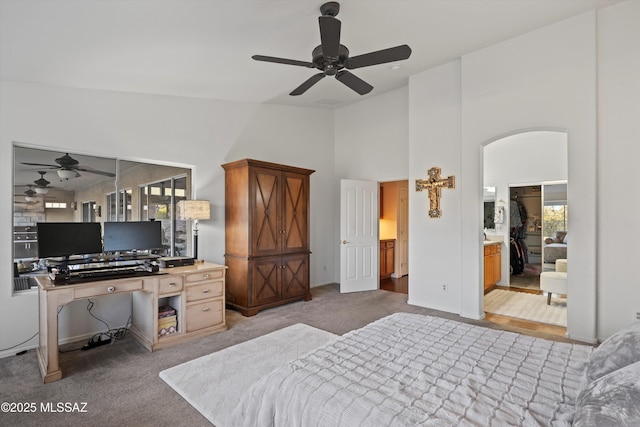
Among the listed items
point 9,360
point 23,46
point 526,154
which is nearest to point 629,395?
point 23,46

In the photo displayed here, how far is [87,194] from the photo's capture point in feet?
12.4

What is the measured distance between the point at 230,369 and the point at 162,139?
3.08m

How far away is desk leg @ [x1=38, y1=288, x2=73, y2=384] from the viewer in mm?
2693

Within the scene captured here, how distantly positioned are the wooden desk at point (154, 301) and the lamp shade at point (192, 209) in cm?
65

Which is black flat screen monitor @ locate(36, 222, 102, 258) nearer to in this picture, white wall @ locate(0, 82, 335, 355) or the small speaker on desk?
white wall @ locate(0, 82, 335, 355)

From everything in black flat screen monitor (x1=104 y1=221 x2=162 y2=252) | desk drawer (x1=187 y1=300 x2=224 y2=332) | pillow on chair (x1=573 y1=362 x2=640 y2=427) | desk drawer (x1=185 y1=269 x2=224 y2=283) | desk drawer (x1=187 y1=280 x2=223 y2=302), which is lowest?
desk drawer (x1=187 y1=300 x2=224 y2=332)

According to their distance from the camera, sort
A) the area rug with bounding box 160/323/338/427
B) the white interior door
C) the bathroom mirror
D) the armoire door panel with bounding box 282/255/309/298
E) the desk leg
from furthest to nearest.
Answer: the bathroom mirror, the white interior door, the armoire door panel with bounding box 282/255/309/298, the desk leg, the area rug with bounding box 160/323/338/427

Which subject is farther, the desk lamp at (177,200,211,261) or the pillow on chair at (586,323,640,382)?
the desk lamp at (177,200,211,261)

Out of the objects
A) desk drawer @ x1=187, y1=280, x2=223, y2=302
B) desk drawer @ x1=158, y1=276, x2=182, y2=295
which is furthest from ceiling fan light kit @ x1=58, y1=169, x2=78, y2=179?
desk drawer @ x1=187, y1=280, x2=223, y2=302

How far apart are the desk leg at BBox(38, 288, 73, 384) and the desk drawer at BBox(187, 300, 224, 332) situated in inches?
45.7

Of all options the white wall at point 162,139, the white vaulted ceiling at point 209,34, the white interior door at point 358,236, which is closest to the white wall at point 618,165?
the white vaulted ceiling at point 209,34

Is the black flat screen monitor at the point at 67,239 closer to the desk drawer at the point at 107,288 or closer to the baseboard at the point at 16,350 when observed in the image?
the desk drawer at the point at 107,288

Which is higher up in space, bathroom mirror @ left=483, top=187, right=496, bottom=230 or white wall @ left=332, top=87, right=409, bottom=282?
white wall @ left=332, top=87, right=409, bottom=282

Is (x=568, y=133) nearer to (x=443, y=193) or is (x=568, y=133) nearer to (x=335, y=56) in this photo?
(x=443, y=193)
